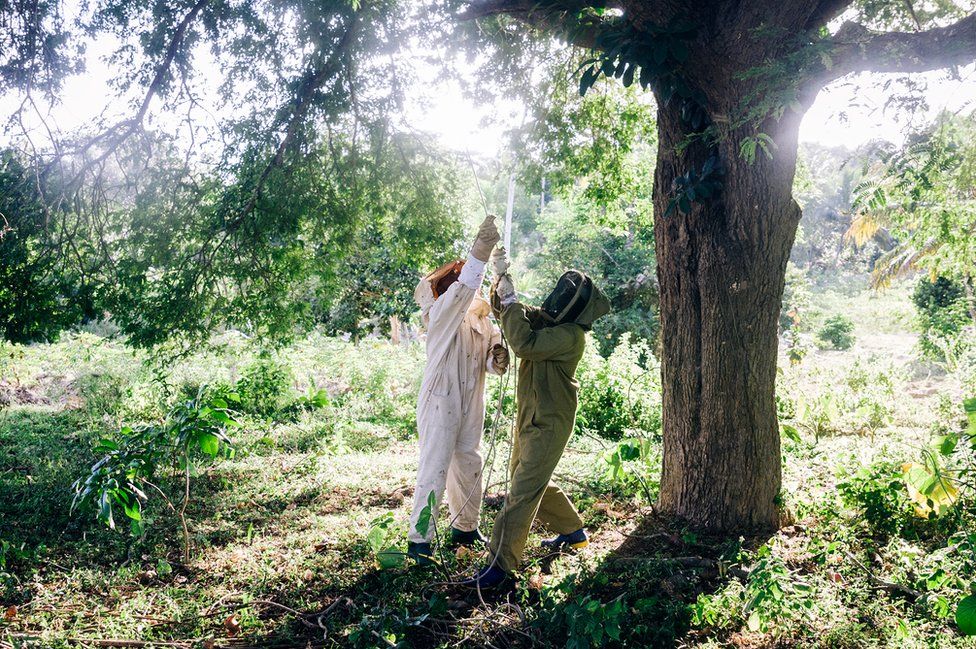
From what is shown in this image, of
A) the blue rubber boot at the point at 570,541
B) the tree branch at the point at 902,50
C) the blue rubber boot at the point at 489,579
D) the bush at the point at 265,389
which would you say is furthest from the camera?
the bush at the point at 265,389

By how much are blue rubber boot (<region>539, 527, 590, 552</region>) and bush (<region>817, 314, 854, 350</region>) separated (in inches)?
674

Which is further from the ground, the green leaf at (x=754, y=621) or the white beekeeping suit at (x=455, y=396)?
the white beekeeping suit at (x=455, y=396)

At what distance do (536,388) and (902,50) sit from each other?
2.75 metres

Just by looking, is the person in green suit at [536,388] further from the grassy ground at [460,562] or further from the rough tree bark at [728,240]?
the rough tree bark at [728,240]

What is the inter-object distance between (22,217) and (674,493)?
504 centimetres

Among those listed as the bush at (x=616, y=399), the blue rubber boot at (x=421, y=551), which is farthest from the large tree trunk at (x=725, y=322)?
the bush at (x=616, y=399)

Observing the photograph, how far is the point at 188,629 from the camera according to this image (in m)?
3.63

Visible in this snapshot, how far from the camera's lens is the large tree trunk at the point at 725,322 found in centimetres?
413

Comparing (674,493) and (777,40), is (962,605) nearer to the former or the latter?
(674,493)

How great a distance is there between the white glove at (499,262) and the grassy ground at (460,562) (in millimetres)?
1826

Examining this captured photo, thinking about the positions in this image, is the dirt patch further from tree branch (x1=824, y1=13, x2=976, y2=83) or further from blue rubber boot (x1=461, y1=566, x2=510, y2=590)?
tree branch (x1=824, y1=13, x2=976, y2=83)

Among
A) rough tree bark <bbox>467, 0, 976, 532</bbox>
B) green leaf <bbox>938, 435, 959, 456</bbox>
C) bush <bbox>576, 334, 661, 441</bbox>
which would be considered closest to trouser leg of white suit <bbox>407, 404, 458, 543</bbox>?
rough tree bark <bbox>467, 0, 976, 532</bbox>

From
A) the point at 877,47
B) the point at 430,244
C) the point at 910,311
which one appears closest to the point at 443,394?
the point at 430,244

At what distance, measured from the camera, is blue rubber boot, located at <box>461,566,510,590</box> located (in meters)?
3.88
